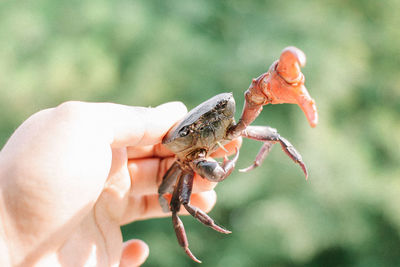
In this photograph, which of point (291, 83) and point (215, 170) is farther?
point (215, 170)

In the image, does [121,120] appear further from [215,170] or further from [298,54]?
[298,54]

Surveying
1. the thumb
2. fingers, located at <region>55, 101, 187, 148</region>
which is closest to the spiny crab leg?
fingers, located at <region>55, 101, 187, 148</region>

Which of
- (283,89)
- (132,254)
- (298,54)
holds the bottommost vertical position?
(132,254)

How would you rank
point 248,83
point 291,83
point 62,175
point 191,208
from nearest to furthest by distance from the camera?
point 62,175, point 291,83, point 191,208, point 248,83

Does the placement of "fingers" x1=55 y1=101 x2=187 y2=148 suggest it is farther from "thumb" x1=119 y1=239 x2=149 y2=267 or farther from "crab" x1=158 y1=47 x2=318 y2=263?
"thumb" x1=119 y1=239 x2=149 y2=267

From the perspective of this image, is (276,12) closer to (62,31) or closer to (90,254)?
(62,31)

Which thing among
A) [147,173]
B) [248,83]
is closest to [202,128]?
[147,173]
